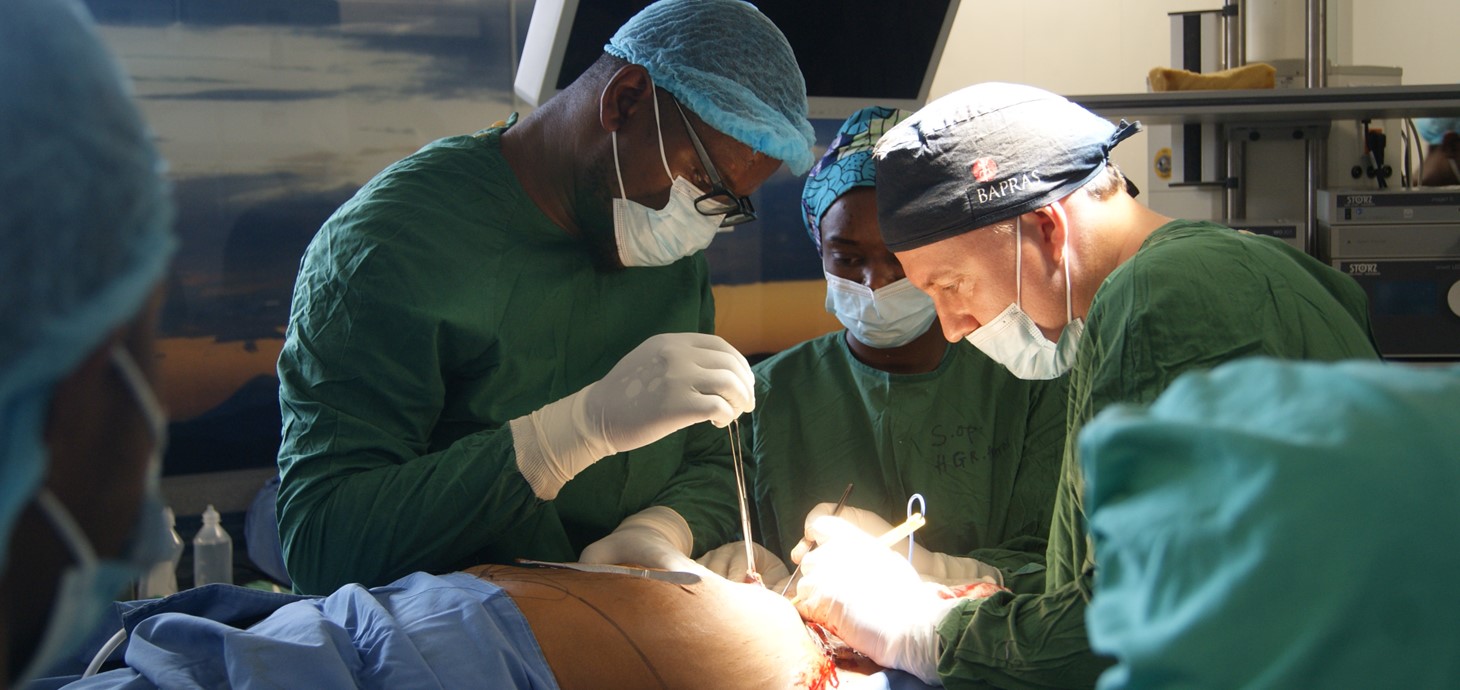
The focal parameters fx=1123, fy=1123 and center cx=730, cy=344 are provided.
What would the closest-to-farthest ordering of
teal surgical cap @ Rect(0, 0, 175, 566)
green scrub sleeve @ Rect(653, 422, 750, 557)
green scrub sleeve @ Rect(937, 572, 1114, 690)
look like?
teal surgical cap @ Rect(0, 0, 175, 566) < green scrub sleeve @ Rect(937, 572, 1114, 690) < green scrub sleeve @ Rect(653, 422, 750, 557)

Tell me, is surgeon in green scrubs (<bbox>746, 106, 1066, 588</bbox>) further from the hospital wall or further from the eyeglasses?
the hospital wall

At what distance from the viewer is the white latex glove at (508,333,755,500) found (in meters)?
1.69

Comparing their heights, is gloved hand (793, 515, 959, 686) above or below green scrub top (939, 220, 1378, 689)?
below

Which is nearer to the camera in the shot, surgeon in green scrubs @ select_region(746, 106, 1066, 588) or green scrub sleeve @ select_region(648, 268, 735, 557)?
green scrub sleeve @ select_region(648, 268, 735, 557)

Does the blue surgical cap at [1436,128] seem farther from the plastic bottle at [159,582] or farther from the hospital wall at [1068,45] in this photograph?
the plastic bottle at [159,582]

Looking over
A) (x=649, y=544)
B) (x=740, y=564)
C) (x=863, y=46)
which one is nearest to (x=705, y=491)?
(x=740, y=564)

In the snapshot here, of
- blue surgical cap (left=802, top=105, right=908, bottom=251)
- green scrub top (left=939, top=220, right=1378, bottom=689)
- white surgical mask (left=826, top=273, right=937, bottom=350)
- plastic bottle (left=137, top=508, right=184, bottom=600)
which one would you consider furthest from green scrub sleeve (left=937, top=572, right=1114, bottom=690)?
plastic bottle (left=137, top=508, right=184, bottom=600)

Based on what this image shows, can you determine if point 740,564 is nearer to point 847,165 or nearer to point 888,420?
point 888,420

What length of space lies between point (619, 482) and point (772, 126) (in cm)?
69

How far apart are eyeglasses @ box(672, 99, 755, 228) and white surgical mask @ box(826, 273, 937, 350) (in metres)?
0.53

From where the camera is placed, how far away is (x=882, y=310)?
2.46m

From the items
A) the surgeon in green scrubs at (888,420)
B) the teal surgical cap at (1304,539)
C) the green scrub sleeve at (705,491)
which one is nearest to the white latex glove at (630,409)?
the green scrub sleeve at (705,491)

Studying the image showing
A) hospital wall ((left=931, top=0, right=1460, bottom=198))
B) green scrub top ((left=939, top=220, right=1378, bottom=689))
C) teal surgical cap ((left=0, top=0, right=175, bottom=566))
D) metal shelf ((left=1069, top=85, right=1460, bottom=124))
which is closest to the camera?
teal surgical cap ((left=0, top=0, right=175, bottom=566))

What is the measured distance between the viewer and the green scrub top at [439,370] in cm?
167
